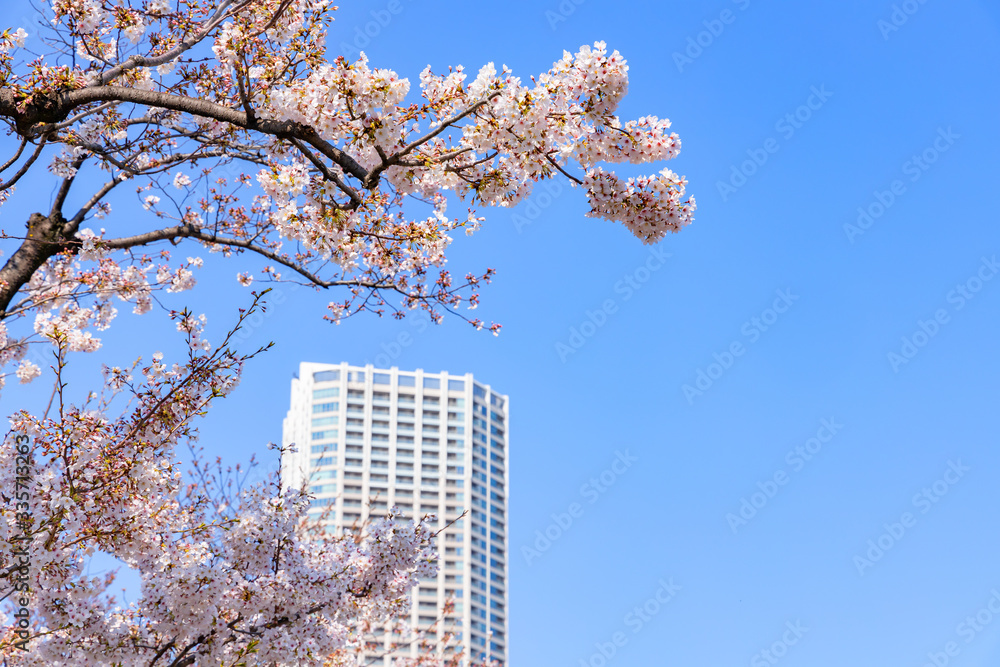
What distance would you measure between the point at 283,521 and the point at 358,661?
517cm

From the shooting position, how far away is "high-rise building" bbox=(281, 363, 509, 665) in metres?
107

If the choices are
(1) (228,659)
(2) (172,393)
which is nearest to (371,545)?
(1) (228,659)

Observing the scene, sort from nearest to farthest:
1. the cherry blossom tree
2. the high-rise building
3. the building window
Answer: the cherry blossom tree, the high-rise building, the building window

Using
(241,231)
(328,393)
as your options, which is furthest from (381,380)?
(241,231)

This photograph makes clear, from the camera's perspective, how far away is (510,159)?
4293 mm

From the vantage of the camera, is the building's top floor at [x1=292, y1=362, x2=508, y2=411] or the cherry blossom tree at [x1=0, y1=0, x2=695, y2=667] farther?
the building's top floor at [x1=292, y1=362, x2=508, y2=411]

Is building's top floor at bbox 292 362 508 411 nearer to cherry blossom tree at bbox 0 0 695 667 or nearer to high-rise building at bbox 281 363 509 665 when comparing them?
high-rise building at bbox 281 363 509 665

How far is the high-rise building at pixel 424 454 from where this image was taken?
10675 centimetres

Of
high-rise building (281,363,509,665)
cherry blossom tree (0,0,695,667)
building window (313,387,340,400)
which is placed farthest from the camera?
building window (313,387,340,400)

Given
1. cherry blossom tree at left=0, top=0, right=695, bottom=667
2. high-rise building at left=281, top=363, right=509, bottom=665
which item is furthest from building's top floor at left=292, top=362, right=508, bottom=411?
cherry blossom tree at left=0, top=0, right=695, bottom=667

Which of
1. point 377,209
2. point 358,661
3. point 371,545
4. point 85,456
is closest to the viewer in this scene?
point 85,456

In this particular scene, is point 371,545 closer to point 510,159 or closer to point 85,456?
point 85,456

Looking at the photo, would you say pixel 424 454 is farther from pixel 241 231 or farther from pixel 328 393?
pixel 241 231

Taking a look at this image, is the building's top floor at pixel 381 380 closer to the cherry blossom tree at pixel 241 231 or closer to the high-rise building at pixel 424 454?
the high-rise building at pixel 424 454
